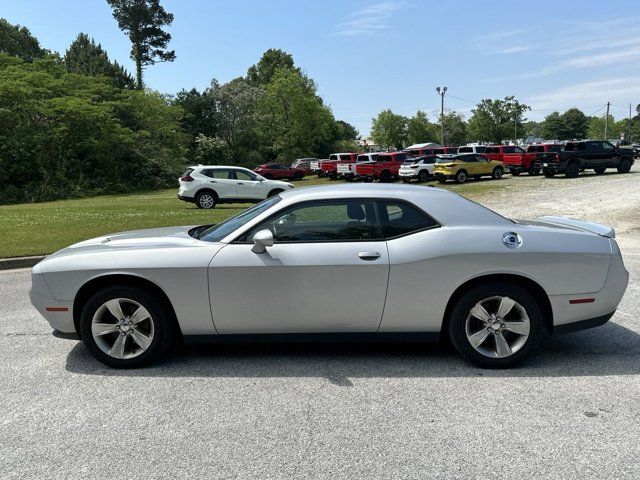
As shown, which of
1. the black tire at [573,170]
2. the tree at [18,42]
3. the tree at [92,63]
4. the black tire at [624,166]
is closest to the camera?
the black tire at [573,170]

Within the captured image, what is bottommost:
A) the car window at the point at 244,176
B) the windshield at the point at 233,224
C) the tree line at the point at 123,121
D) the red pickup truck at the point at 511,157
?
the windshield at the point at 233,224

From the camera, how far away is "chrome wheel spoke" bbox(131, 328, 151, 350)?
408 centimetres

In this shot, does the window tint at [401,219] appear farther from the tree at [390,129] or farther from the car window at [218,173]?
the tree at [390,129]

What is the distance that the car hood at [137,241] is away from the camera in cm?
421

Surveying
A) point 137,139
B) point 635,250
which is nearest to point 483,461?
point 635,250

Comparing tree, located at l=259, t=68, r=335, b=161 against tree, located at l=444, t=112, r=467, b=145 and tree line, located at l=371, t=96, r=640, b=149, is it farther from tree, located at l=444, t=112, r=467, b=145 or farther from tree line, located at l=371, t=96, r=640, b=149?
tree, located at l=444, t=112, r=467, b=145

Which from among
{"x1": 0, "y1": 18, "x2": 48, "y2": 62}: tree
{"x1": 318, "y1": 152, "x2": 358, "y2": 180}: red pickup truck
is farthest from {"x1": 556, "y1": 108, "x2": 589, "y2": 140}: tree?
{"x1": 0, "y1": 18, "x2": 48, "y2": 62}: tree

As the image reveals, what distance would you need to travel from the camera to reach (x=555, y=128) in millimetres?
132375

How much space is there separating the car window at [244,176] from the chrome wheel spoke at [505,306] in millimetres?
16017

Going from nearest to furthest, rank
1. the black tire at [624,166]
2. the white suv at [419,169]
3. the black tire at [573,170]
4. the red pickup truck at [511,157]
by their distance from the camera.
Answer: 1. the black tire at [573,170]
2. the black tire at [624,166]
3. the white suv at [419,169]
4. the red pickup truck at [511,157]

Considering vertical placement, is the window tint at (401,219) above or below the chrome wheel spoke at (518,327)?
above

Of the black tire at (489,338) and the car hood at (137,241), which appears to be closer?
the black tire at (489,338)

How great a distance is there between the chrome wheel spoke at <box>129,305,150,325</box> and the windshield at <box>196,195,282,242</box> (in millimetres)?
740

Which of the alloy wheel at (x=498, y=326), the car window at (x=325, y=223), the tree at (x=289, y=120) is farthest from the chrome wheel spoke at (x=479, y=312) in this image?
the tree at (x=289, y=120)
